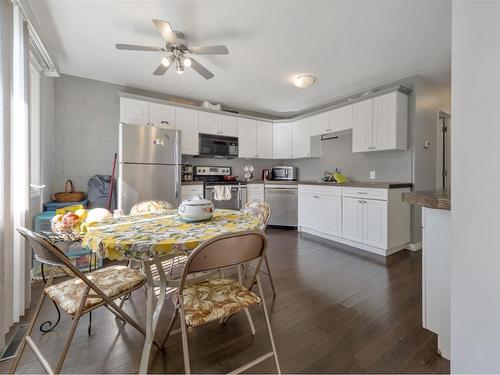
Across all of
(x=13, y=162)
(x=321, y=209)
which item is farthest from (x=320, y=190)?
(x=13, y=162)

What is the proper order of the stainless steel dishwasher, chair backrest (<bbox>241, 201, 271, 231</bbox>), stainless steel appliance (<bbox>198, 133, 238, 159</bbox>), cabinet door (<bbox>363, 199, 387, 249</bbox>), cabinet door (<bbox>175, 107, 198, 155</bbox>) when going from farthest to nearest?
the stainless steel dishwasher
stainless steel appliance (<bbox>198, 133, 238, 159</bbox>)
cabinet door (<bbox>175, 107, 198, 155</bbox>)
cabinet door (<bbox>363, 199, 387, 249</bbox>)
chair backrest (<bbox>241, 201, 271, 231</bbox>)

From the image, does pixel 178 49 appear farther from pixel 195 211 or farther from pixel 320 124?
pixel 320 124

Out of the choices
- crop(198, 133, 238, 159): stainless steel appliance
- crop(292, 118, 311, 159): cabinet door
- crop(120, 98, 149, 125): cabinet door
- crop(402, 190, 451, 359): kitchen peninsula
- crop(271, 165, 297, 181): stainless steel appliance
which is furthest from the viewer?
crop(271, 165, 297, 181): stainless steel appliance

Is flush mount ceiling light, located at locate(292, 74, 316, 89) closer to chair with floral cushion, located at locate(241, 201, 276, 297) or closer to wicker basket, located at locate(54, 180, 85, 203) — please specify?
chair with floral cushion, located at locate(241, 201, 276, 297)

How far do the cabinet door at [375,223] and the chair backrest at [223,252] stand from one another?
2.47 m

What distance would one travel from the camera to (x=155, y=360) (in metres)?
1.29

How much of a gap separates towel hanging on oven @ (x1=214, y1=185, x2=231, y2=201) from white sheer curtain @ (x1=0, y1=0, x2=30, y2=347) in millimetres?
2431

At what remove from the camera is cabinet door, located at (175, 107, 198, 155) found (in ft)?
12.5

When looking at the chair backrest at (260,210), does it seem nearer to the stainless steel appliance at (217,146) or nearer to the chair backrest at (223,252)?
the chair backrest at (223,252)

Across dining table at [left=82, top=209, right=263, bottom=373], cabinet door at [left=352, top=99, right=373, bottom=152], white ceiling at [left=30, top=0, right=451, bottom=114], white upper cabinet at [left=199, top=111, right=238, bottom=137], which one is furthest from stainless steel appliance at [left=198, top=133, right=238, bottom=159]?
dining table at [left=82, top=209, right=263, bottom=373]

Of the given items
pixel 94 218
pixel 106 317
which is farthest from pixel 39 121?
pixel 106 317

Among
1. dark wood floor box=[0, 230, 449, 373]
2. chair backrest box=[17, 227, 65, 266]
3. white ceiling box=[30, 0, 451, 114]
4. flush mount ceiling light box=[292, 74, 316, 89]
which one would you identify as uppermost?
white ceiling box=[30, 0, 451, 114]

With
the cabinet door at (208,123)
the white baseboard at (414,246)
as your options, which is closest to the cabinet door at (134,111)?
the cabinet door at (208,123)

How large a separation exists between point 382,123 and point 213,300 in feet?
10.8
